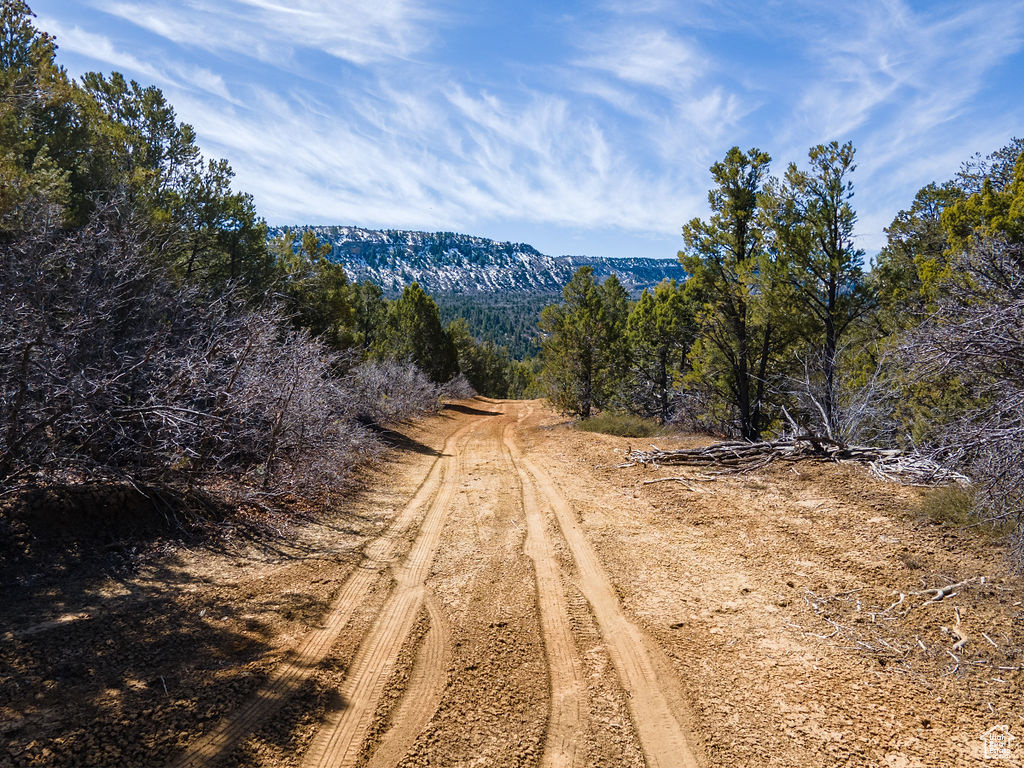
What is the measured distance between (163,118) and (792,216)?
17.7 metres

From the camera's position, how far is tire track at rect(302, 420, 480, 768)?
2951mm

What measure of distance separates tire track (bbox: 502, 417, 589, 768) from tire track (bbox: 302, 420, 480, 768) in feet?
2.91

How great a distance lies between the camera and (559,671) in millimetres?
3770

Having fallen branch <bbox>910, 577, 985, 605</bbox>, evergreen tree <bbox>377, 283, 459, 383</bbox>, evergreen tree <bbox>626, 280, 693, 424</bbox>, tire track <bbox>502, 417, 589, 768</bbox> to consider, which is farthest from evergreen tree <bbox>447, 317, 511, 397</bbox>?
fallen branch <bbox>910, 577, 985, 605</bbox>

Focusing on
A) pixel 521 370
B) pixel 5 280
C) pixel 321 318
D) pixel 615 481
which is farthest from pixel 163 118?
pixel 521 370

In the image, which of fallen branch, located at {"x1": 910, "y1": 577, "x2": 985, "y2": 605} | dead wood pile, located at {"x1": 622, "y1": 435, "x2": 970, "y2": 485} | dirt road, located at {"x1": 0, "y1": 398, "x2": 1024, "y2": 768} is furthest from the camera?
dead wood pile, located at {"x1": 622, "y1": 435, "x2": 970, "y2": 485}

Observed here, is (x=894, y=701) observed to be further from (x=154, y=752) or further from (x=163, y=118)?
(x=163, y=118)

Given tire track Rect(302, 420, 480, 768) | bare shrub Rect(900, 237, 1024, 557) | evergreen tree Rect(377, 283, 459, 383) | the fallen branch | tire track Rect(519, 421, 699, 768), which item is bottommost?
tire track Rect(302, 420, 480, 768)

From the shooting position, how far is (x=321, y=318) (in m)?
18.8

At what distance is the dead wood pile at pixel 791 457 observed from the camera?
782cm

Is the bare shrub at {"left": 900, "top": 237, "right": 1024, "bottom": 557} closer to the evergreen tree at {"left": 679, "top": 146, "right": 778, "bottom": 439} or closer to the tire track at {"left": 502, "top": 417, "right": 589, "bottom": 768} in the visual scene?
the tire track at {"left": 502, "top": 417, "right": 589, "bottom": 768}

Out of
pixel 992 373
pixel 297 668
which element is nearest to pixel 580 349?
pixel 992 373

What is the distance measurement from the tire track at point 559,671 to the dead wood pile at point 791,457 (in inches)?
204

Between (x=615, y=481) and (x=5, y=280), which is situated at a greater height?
(x=5, y=280)
